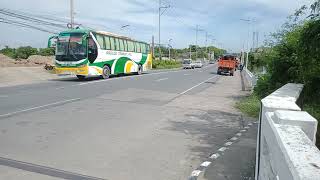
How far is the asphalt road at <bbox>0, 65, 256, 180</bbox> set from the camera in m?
6.02

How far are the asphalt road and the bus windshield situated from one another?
10.1m

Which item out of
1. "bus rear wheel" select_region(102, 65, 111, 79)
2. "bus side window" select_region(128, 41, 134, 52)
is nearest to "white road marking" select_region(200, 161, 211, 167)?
"bus rear wheel" select_region(102, 65, 111, 79)

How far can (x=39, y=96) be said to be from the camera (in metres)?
15.6

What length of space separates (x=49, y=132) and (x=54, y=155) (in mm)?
2036

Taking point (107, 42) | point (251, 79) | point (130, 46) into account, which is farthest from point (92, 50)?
point (251, 79)

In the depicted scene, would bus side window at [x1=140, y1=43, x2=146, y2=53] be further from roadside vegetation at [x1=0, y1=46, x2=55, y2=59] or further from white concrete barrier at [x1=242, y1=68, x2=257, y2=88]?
roadside vegetation at [x1=0, y1=46, x2=55, y2=59]

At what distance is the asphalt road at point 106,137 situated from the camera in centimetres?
602

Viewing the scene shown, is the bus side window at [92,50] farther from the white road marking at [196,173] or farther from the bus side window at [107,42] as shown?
the white road marking at [196,173]

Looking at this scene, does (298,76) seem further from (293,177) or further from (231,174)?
(293,177)

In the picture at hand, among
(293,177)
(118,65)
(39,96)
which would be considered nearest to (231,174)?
(293,177)

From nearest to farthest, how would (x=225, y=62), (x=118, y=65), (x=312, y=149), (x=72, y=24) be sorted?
(x=312, y=149)
(x=118, y=65)
(x=72, y=24)
(x=225, y=62)

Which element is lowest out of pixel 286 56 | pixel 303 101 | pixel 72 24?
pixel 303 101

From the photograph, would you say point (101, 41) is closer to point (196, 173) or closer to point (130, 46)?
point (130, 46)

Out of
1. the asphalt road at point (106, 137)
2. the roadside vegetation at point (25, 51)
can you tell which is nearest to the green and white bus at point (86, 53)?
the asphalt road at point (106, 137)
